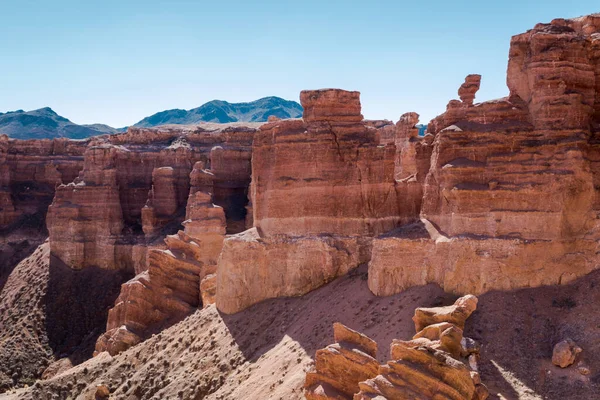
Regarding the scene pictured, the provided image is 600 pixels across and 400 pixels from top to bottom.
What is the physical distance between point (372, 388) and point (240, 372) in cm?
1396

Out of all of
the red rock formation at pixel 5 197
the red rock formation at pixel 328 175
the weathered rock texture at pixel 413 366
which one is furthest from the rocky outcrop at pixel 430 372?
the red rock formation at pixel 5 197

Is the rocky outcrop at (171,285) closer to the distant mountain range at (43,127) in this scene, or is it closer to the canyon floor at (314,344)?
the canyon floor at (314,344)

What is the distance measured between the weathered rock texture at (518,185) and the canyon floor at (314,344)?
96 cm

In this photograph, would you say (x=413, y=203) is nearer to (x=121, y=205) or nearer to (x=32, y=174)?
(x=121, y=205)

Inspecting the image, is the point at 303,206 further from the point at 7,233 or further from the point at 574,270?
the point at 7,233

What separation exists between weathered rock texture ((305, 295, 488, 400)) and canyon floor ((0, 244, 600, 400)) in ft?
4.85

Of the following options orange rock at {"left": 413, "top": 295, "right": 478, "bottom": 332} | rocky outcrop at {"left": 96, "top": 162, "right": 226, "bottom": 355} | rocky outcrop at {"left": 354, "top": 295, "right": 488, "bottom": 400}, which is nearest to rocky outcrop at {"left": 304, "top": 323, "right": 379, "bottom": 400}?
rocky outcrop at {"left": 354, "top": 295, "right": 488, "bottom": 400}

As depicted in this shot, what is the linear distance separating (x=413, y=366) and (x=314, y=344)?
9926 millimetres

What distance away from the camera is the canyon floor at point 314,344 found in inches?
902

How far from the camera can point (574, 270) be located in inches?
1027

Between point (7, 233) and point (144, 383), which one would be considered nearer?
point (144, 383)

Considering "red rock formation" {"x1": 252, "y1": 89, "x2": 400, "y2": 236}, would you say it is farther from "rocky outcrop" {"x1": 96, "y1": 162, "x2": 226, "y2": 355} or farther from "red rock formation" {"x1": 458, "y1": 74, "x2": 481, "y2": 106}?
"rocky outcrop" {"x1": 96, "y1": 162, "x2": 226, "y2": 355}

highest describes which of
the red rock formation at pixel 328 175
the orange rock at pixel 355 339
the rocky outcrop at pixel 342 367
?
the red rock formation at pixel 328 175

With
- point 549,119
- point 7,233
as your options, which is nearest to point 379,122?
point 7,233
